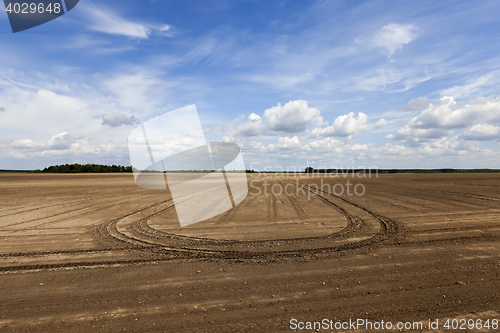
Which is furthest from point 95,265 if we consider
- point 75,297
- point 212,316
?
point 212,316

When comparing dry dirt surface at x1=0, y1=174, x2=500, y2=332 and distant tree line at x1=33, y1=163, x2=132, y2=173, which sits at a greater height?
distant tree line at x1=33, y1=163, x2=132, y2=173

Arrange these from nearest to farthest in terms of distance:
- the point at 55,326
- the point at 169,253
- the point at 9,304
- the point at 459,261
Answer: the point at 55,326, the point at 9,304, the point at 459,261, the point at 169,253

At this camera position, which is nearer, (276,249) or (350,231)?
(276,249)

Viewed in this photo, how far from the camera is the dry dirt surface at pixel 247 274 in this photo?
3.84 m

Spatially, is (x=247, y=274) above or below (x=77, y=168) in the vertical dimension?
below

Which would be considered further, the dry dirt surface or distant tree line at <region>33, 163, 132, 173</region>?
distant tree line at <region>33, 163, 132, 173</region>

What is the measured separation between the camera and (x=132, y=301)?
14.2 feet

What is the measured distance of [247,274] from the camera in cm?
536

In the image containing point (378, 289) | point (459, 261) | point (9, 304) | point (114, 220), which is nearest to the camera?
point (9, 304)

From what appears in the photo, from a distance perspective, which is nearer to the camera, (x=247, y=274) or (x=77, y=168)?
(x=247, y=274)

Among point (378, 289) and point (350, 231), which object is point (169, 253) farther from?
point (350, 231)

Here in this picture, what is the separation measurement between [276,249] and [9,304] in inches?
229

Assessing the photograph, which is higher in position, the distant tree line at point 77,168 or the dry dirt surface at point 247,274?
the distant tree line at point 77,168

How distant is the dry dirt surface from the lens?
384 cm
